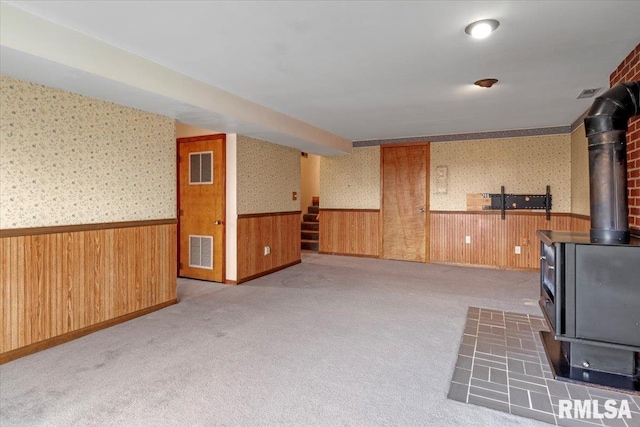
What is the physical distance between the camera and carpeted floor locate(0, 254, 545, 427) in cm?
192

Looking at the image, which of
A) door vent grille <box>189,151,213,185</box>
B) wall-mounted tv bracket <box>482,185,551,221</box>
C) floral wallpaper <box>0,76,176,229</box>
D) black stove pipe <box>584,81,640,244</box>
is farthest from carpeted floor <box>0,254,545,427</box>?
wall-mounted tv bracket <box>482,185,551,221</box>

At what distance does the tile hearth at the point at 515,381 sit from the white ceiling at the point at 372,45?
88.3 inches

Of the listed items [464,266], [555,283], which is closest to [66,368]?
[555,283]

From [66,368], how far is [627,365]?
3.66 meters

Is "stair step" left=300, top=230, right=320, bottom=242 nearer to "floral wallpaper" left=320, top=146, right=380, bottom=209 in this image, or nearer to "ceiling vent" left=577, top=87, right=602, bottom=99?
"floral wallpaper" left=320, top=146, right=380, bottom=209

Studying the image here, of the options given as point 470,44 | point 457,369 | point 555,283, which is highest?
point 470,44

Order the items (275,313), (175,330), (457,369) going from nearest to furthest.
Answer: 1. (457,369)
2. (175,330)
3. (275,313)

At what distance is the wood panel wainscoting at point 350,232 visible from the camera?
22.7 feet

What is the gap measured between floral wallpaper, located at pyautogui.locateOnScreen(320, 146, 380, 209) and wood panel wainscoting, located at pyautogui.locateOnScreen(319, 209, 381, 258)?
0.14 m

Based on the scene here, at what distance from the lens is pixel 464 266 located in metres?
6.13

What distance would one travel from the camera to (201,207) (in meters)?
5.08

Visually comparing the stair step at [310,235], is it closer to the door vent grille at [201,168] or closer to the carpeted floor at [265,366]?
the door vent grille at [201,168]

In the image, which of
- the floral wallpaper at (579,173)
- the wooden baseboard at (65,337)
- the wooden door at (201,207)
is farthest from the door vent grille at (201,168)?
the floral wallpaper at (579,173)

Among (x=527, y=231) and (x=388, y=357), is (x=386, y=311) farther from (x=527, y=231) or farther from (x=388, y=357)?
(x=527, y=231)
